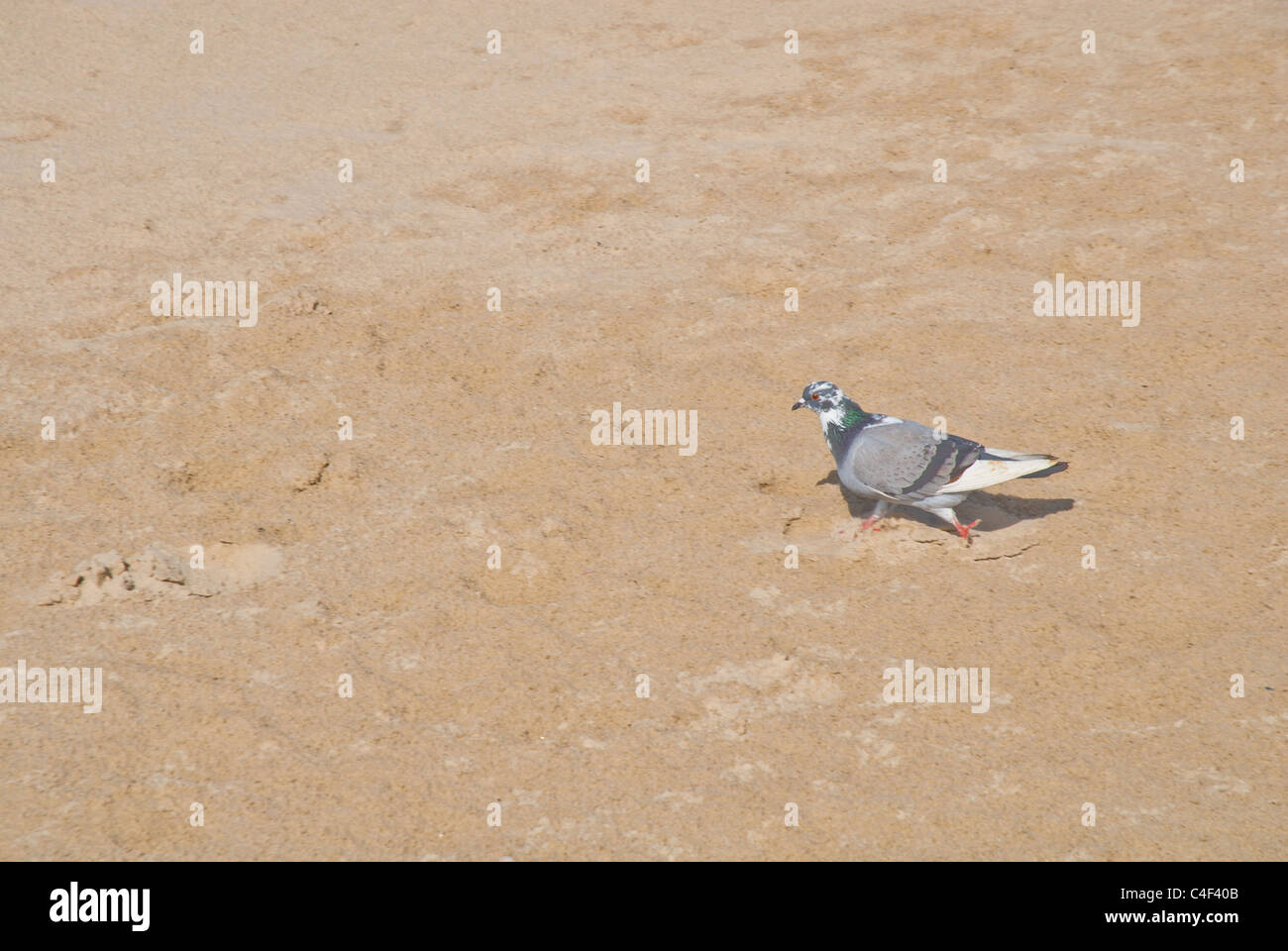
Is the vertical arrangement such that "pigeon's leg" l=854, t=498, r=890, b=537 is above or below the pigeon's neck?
below

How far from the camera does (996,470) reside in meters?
Result: 4.44

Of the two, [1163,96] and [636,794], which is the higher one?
[1163,96]

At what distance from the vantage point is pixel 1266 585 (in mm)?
4230

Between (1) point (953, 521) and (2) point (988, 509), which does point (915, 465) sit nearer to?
(1) point (953, 521)

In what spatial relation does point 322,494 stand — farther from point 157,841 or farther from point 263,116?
point 263,116

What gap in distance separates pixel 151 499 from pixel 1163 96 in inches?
289

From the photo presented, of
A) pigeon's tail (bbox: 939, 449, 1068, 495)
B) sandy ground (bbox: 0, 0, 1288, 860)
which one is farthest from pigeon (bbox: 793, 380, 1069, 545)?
sandy ground (bbox: 0, 0, 1288, 860)

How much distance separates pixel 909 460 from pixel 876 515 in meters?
0.30

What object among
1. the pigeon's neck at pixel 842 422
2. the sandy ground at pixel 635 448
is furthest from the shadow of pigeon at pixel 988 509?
the pigeon's neck at pixel 842 422

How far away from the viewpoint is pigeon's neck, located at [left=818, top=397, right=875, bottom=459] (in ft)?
15.6

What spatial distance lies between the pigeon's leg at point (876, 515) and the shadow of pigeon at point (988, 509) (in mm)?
62

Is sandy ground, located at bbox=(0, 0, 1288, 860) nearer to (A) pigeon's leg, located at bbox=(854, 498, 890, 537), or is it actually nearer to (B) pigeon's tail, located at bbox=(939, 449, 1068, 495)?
(A) pigeon's leg, located at bbox=(854, 498, 890, 537)

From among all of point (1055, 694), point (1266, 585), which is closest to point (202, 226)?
point (1055, 694)

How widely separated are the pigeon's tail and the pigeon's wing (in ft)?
0.09
